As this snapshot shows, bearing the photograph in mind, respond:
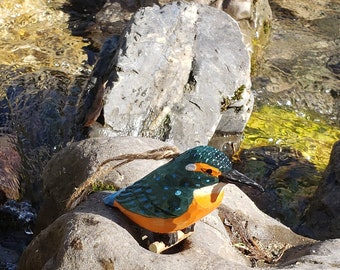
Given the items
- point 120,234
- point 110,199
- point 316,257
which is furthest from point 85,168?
point 316,257

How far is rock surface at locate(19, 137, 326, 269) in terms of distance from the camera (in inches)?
116

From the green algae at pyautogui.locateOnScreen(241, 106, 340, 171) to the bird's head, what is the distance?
3.63 meters

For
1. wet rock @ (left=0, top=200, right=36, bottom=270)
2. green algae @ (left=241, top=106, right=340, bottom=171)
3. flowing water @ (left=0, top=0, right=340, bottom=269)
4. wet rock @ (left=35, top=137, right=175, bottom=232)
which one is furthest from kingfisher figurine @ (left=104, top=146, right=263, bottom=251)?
green algae @ (left=241, top=106, right=340, bottom=171)

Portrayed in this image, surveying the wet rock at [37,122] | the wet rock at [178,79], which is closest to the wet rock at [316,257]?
the wet rock at [178,79]

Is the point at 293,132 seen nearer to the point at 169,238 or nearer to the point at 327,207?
the point at 327,207

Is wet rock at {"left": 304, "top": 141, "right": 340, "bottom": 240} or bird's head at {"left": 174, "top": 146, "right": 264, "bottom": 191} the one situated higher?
bird's head at {"left": 174, "top": 146, "right": 264, "bottom": 191}

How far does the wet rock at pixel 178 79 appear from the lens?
17.4 feet

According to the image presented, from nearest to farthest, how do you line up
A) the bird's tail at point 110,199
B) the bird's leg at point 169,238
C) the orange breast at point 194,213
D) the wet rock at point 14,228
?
1. the orange breast at point 194,213
2. the bird's leg at point 169,238
3. the bird's tail at point 110,199
4. the wet rock at point 14,228

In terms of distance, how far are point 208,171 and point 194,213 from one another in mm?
197

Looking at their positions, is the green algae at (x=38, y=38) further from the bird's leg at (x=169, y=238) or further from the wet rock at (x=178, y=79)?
the bird's leg at (x=169, y=238)

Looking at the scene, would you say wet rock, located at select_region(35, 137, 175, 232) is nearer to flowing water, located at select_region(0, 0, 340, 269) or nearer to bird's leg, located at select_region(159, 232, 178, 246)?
bird's leg, located at select_region(159, 232, 178, 246)

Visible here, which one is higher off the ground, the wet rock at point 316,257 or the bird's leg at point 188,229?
the bird's leg at point 188,229

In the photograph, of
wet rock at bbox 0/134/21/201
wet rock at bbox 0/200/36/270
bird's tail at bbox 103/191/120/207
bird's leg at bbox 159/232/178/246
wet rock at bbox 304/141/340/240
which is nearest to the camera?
bird's leg at bbox 159/232/178/246

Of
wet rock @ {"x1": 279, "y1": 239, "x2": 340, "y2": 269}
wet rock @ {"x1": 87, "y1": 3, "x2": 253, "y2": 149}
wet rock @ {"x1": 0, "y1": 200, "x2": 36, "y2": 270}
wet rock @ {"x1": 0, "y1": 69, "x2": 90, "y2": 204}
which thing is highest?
wet rock @ {"x1": 279, "y1": 239, "x2": 340, "y2": 269}
